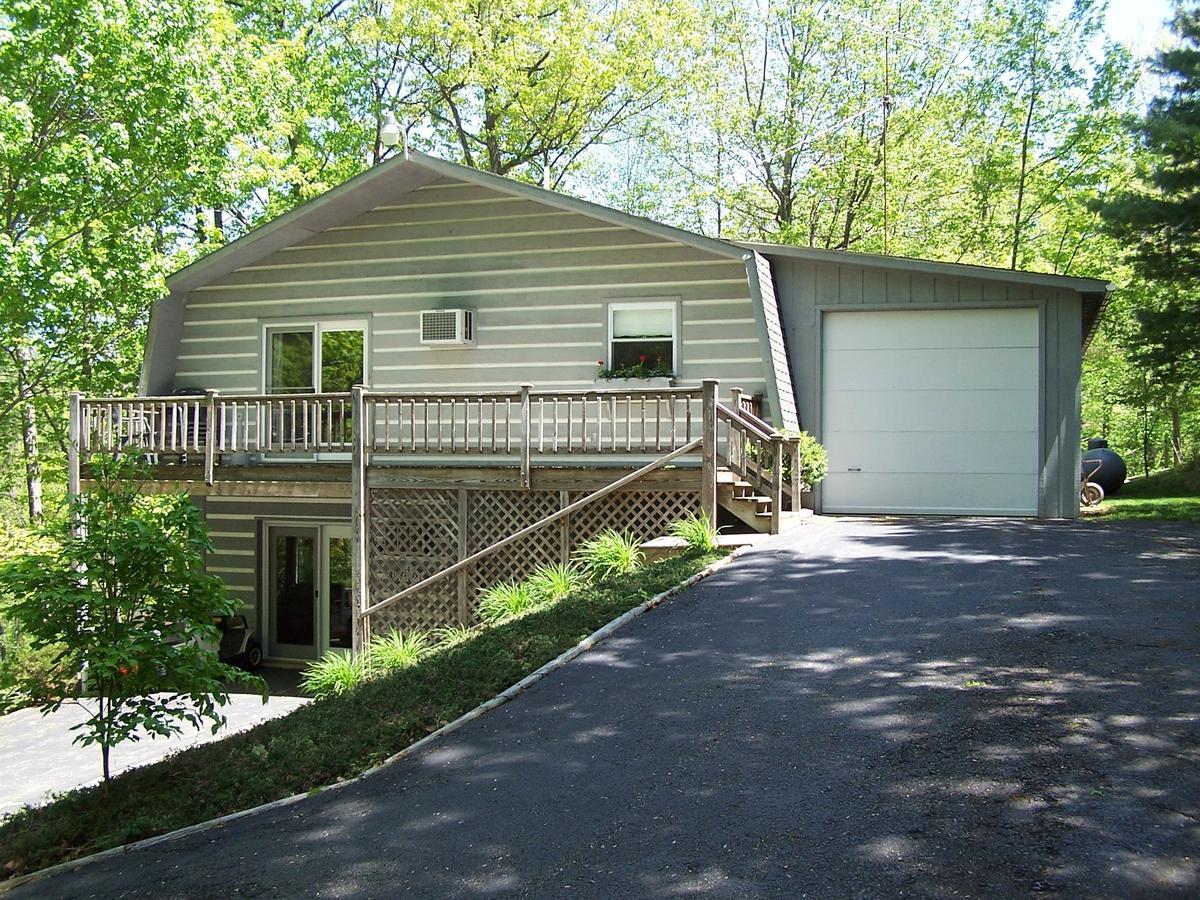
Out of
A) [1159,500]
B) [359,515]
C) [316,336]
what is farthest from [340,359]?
[1159,500]

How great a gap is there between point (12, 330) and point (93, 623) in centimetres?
1245

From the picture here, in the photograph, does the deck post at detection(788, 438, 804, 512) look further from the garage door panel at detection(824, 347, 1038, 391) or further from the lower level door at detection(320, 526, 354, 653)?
the lower level door at detection(320, 526, 354, 653)

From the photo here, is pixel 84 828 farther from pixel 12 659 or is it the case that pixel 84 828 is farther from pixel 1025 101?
pixel 1025 101

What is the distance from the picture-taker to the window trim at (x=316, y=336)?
46.9ft

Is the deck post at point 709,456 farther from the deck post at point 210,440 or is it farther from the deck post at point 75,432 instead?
the deck post at point 75,432

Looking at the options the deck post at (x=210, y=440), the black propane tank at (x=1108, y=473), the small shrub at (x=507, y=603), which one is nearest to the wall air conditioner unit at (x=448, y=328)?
the deck post at (x=210, y=440)

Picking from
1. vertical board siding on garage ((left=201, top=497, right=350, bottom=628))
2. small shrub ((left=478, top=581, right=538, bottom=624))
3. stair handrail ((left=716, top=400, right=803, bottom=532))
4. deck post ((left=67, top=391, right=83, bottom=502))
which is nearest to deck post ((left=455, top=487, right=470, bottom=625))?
small shrub ((left=478, top=581, right=538, bottom=624))

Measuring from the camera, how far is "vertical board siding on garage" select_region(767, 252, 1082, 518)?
482 inches

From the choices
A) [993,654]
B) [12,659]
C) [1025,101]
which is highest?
[1025,101]

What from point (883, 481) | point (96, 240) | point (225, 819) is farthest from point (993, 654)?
point (96, 240)

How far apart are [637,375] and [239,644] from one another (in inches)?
296

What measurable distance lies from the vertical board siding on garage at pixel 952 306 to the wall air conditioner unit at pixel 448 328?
422 cm

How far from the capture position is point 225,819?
5.17 m

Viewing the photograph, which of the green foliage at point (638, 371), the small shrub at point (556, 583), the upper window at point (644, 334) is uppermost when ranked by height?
the upper window at point (644, 334)
